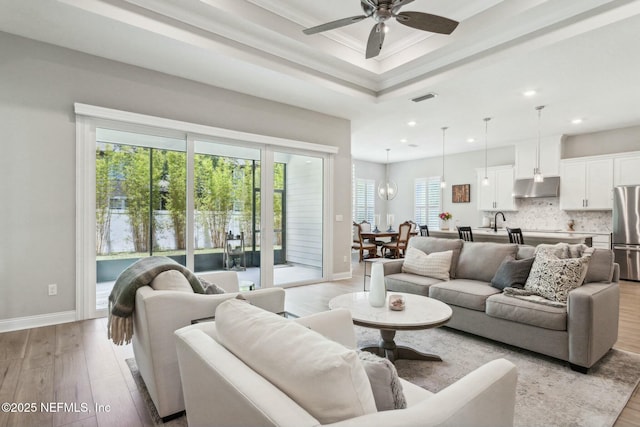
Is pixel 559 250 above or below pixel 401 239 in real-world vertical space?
above

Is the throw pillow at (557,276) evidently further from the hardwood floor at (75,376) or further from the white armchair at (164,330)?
the white armchair at (164,330)

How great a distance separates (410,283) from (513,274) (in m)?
1.01

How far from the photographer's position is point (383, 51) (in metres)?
4.39

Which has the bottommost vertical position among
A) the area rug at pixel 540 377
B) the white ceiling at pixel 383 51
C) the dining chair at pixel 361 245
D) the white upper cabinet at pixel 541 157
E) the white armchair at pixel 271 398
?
the area rug at pixel 540 377

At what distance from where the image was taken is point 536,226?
295 inches

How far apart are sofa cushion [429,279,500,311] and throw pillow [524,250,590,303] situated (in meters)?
0.39

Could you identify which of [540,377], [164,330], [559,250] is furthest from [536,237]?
[164,330]

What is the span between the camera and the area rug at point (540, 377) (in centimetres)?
196

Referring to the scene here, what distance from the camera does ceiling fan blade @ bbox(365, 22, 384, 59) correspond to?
9.05ft

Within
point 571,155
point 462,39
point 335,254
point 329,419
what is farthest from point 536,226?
point 329,419

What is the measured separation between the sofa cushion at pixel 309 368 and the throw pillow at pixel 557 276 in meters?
2.60

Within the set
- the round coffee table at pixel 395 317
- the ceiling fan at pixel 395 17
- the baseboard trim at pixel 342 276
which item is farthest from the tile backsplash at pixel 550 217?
the ceiling fan at pixel 395 17

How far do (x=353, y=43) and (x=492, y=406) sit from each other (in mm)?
4170

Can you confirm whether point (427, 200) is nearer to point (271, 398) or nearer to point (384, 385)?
point (384, 385)
